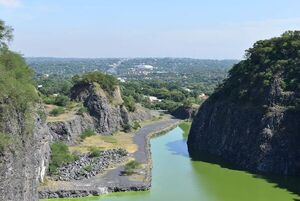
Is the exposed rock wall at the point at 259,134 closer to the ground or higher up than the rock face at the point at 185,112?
higher up

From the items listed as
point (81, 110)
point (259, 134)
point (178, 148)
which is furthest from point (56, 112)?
point (259, 134)

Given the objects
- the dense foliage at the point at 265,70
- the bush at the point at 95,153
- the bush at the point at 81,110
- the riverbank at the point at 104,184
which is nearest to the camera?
the riverbank at the point at 104,184

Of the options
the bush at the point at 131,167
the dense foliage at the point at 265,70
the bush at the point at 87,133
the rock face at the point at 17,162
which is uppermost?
the dense foliage at the point at 265,70

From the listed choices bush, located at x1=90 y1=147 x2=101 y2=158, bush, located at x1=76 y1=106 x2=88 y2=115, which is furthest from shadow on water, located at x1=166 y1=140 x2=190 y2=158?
bush, located at x1=76 y1=106 x2=88 y2=115

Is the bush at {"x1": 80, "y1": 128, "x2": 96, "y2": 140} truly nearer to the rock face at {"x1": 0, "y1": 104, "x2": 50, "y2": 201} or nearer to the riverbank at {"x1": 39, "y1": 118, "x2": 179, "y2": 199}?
the riverbank at {"x1": 39, "y1": 118, "x2": 179, "y2": 199}

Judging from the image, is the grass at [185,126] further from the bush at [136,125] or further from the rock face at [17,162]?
the rock face at [17,162]

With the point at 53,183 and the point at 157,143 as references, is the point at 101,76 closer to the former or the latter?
the point at 157,143

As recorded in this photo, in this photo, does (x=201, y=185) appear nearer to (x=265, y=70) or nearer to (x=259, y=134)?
(x=259, y=134)

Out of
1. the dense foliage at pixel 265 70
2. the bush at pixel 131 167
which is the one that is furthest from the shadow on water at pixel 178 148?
the bush at pixel 131 167
